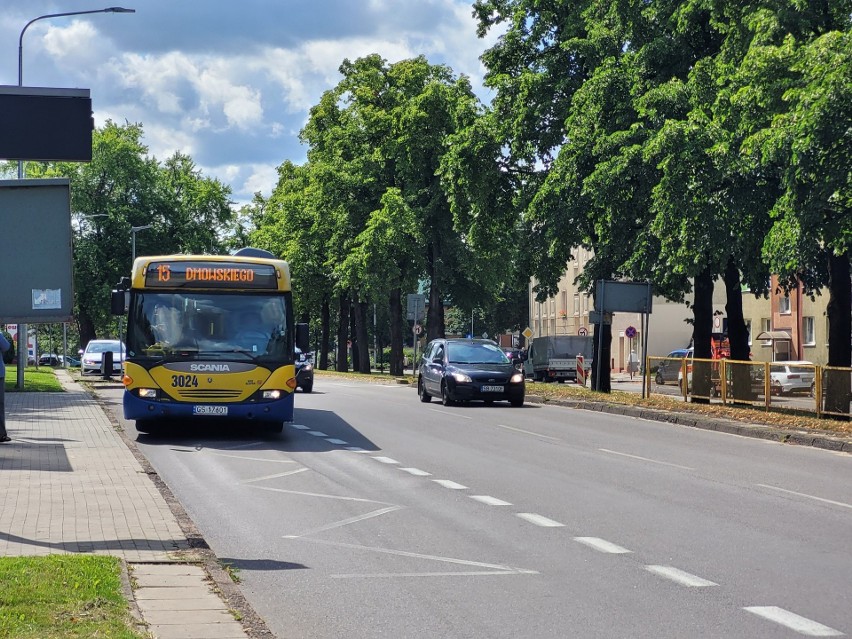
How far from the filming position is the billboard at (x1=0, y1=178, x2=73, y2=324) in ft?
34.1

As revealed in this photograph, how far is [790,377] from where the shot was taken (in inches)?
1001

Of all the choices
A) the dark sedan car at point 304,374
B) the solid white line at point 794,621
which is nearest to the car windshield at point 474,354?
the dark sedan car at point 304,374

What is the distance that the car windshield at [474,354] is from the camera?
3133cm

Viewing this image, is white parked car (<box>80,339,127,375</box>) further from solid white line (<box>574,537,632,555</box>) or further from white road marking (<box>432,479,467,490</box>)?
solid white line (<box>574,537,632,555</box>)

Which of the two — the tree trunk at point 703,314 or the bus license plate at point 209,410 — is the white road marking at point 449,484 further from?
the tree trunk at point 703,314

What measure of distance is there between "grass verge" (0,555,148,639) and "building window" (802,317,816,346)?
2466 inches

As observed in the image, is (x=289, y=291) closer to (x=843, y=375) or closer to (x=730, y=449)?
(x=730, y=449)

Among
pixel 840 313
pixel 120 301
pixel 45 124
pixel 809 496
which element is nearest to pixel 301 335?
pixel 120 301

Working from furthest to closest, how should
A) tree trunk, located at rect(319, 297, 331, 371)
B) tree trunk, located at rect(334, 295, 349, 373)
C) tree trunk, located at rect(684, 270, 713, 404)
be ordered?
tree trunk, located at rect(319, 297, 331, 371)
tree trunk, located at rect(334, 295, 349, 373)
tree trunk, located at rect(684, 270, 713, 404)

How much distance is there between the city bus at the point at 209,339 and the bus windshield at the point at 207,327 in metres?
0.01

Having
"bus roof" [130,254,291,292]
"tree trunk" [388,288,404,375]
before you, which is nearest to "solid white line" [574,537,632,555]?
"bus roof" [130,254,291,292]

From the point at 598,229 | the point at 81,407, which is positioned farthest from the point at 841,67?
the point at 81,407

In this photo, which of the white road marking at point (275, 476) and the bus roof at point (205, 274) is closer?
the white road marking at point (275, 476)

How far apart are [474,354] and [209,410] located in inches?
526
